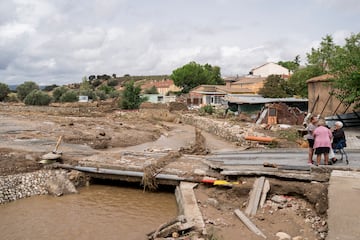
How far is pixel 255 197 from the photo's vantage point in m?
8.71

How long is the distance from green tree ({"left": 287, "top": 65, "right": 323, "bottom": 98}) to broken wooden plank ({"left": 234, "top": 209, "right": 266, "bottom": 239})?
26920 mm

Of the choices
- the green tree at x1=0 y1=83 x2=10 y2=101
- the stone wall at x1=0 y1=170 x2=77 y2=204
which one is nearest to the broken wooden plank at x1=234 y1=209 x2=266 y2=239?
the stone wall at x1=0 y1=170 x2=77 y2=204

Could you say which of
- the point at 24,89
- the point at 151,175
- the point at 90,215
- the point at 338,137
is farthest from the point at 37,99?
the point at 338,137

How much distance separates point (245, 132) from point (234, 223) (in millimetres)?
12769

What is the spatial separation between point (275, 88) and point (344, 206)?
111 ft

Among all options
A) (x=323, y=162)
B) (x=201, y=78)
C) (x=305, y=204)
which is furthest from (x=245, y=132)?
(x=201, y=78)

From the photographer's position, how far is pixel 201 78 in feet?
212

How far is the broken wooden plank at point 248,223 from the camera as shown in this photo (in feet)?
23.3

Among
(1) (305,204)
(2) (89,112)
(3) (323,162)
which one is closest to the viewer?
(1) (305,204)

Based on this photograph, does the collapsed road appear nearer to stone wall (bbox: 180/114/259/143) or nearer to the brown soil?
the brown soil

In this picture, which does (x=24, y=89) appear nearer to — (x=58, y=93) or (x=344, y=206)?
(x=58, y=93)

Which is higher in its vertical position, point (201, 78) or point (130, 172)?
point (201, 78)

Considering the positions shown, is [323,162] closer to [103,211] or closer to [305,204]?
[305,204]

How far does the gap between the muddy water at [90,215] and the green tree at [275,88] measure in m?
30.0
